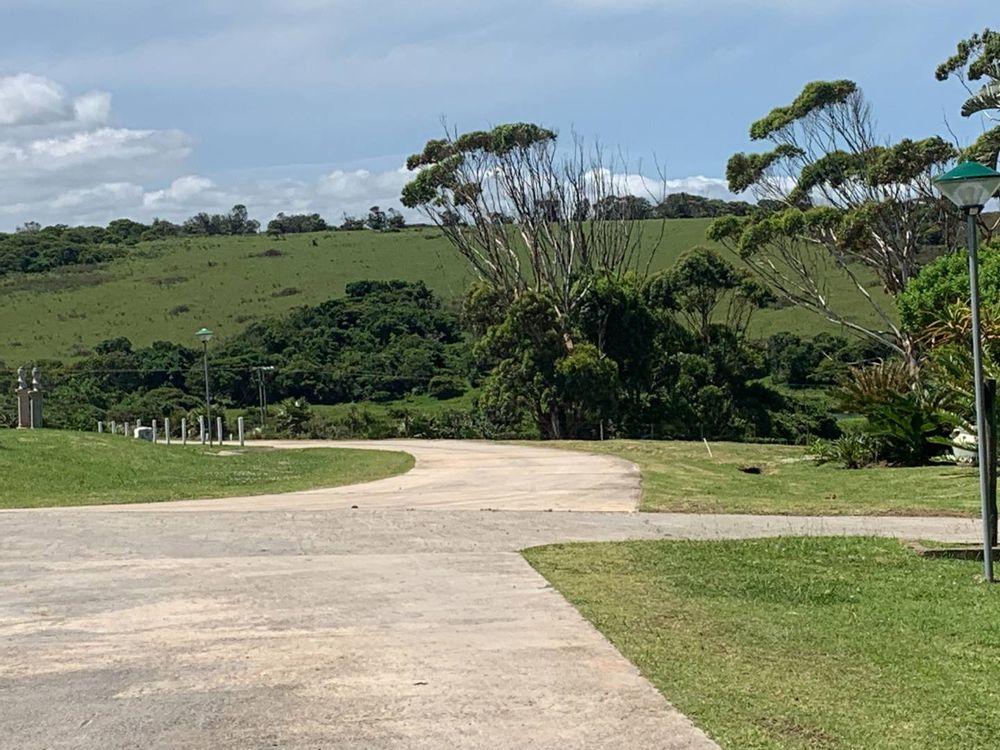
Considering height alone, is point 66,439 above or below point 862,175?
below

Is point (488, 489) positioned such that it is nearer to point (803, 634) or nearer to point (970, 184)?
point (970, 184)

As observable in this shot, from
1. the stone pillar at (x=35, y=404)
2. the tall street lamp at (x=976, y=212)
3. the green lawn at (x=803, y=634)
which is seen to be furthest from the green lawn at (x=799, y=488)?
the stone pillar at (x=35, y=404)

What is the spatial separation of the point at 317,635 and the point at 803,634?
3052 mm

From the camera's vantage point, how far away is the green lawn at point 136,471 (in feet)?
62.6

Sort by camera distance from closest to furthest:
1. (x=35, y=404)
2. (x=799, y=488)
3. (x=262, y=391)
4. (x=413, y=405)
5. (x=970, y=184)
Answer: (x=970, y=184) → (x=799, y=488) → (x=35, y=404) → (x=262, y=391) → (x=413, y=405)

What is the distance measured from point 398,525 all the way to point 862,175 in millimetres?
29112

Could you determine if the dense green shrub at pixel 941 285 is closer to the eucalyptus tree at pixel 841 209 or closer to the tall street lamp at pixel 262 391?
the eucalyptus tree at pixel 841 209

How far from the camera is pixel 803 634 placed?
7836 mm

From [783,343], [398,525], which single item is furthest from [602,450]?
[783,343]

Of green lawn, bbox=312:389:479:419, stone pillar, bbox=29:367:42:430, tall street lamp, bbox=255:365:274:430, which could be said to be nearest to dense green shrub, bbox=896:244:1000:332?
stone pillar, bbox=29:367:42:430

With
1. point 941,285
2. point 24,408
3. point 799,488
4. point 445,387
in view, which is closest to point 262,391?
point 445,387

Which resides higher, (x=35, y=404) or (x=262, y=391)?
(x=35, y=404)

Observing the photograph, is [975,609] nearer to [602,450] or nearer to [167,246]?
[602,450]

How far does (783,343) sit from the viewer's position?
204 feet
